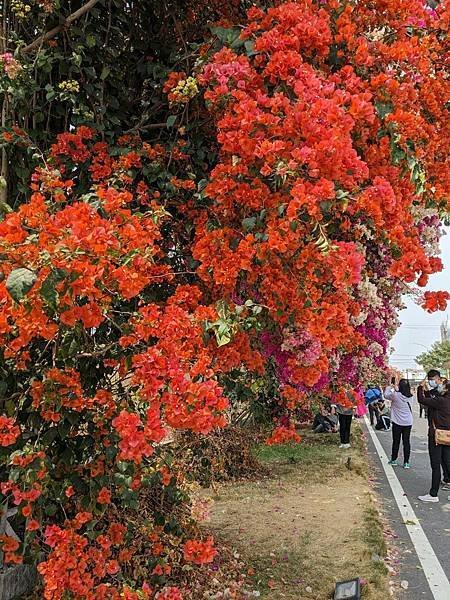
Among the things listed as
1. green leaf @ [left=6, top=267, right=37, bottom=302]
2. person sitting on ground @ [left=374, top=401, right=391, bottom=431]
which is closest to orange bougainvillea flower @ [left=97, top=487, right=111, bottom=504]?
green leaf @ [left=6, top=267, right=37, bottom=302]

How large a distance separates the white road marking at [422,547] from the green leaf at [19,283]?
3976 millimetres

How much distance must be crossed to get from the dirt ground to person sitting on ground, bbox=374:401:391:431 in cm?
710

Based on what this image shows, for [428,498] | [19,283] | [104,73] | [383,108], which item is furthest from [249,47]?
[428,498]

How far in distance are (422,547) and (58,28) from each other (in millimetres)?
5309

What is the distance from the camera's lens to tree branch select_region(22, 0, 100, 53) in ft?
11.7

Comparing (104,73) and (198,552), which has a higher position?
(104,73)

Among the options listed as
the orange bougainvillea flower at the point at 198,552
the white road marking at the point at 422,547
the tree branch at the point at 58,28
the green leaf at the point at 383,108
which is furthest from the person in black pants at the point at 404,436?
the tree branch at the point at 58,28

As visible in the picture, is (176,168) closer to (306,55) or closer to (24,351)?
(306,55)

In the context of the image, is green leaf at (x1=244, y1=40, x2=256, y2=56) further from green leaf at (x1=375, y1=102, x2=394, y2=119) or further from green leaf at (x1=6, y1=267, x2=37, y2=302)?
green leaf at (x1=6, y1=267, x2=37, y2=302)

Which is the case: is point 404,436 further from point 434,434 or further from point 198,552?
point 198,552

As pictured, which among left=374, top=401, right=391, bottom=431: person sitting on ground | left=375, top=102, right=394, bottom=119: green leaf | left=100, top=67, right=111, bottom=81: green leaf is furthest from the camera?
left=374, top=401, right=391, bottom=431: person sitting on ground

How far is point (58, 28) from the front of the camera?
3.63m

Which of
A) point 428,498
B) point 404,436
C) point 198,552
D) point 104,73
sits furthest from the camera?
point 404,436

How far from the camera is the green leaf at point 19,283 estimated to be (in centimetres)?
192
